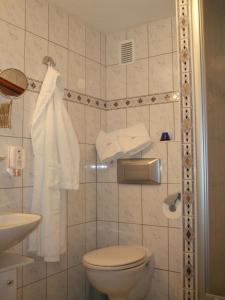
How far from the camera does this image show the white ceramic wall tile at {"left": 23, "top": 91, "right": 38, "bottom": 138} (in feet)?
6.91

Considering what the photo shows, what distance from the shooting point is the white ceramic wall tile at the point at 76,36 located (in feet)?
8.26

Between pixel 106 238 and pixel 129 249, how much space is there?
15.9 inches

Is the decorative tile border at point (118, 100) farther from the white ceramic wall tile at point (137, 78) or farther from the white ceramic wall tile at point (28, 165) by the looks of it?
the white ceramic wall tile at point (28, 165)

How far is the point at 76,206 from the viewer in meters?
2.50

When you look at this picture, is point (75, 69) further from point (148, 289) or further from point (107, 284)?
point (148, 289)

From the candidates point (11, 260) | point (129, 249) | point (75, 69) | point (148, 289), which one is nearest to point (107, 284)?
point (129, 249)

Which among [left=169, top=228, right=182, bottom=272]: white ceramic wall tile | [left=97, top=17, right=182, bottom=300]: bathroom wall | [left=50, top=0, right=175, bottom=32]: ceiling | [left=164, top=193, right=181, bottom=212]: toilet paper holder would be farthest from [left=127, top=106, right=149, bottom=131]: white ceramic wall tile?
[left=169, top=228, right=182, bottom=272]: white ceramic wall tile

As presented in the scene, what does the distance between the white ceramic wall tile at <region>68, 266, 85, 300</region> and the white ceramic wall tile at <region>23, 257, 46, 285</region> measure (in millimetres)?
305

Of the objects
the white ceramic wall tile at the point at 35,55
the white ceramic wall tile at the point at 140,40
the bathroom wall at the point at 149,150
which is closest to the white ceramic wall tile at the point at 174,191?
the bathroom wall at the point at 149,150

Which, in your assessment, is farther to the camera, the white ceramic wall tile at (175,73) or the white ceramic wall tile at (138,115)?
the white ceramic wall tile at (138,115)

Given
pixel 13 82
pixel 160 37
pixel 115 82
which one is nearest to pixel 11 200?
pixel 13 82

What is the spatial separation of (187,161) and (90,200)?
125 cm

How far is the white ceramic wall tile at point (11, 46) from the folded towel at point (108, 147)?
896 mm

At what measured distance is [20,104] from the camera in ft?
6.82
